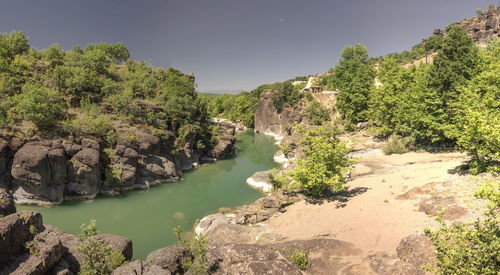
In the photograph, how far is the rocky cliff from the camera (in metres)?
24.0

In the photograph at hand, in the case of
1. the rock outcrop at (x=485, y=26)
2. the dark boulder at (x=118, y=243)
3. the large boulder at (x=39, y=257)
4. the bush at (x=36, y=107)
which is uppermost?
the rock outcrop at (x=485, y=26)

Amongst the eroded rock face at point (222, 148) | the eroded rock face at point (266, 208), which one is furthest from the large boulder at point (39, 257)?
the eroded rock face at point (222, 148)

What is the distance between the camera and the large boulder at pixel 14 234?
32.1 ft

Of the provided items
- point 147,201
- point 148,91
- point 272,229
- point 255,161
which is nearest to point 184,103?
point 148,91

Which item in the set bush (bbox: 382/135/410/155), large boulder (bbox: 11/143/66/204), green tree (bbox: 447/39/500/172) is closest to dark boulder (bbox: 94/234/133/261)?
large boulder (bbox: 11/143/66/204)

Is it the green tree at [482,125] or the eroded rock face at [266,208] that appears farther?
the eroded rock face at [266,208]

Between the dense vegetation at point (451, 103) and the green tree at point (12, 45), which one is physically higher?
the green tree at point (12, 45)

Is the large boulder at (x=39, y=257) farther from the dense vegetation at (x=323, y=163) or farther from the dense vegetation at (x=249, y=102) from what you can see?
the dense vegetation at (x=249, y=102)

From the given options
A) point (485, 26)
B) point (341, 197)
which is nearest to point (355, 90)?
point (341, 197)

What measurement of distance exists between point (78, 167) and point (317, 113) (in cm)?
4889

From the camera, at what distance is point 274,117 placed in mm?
77812

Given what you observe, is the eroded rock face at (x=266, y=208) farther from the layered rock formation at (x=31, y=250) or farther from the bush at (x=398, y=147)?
the bush at (x=398, y=147)

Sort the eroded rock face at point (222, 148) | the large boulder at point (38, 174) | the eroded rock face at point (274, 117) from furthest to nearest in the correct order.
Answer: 1. the eroded rock face at point (274, 117)
2. the eroded rock face at point (222, 148)
3. the large boulder at point (38, 174)

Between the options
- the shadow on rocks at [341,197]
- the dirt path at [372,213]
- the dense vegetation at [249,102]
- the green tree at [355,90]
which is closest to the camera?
the dirt path at [372,213]
